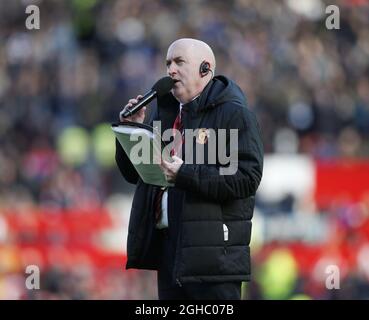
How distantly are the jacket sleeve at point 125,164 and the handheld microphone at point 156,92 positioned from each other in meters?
0.23

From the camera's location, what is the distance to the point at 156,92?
5.91 meters

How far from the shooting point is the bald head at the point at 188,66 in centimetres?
590

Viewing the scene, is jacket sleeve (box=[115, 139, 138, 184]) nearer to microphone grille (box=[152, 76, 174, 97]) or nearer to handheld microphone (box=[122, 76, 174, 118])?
handheld microphone (box=[122, 76, 174, 118])

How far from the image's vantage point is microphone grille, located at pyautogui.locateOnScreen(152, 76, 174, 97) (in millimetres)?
5895

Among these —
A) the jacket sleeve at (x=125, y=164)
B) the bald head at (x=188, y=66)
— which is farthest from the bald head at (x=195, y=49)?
the jacket sleeve at (x=125, y=164)

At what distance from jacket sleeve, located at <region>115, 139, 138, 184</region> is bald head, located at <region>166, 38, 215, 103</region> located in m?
0.37

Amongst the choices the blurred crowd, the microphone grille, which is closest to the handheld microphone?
the microphone grille

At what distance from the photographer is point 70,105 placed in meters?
14.9

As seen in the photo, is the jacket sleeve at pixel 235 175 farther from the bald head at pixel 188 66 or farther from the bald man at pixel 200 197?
the bald head at pixel 188 66

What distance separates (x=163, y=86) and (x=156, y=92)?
0.14ft

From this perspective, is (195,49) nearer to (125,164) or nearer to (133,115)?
(133,115)

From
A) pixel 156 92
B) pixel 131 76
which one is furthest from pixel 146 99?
pixel 131 76

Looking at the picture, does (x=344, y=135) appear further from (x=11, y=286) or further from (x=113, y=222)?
(x=11, y=286)

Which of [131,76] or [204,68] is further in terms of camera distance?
[131,76]
